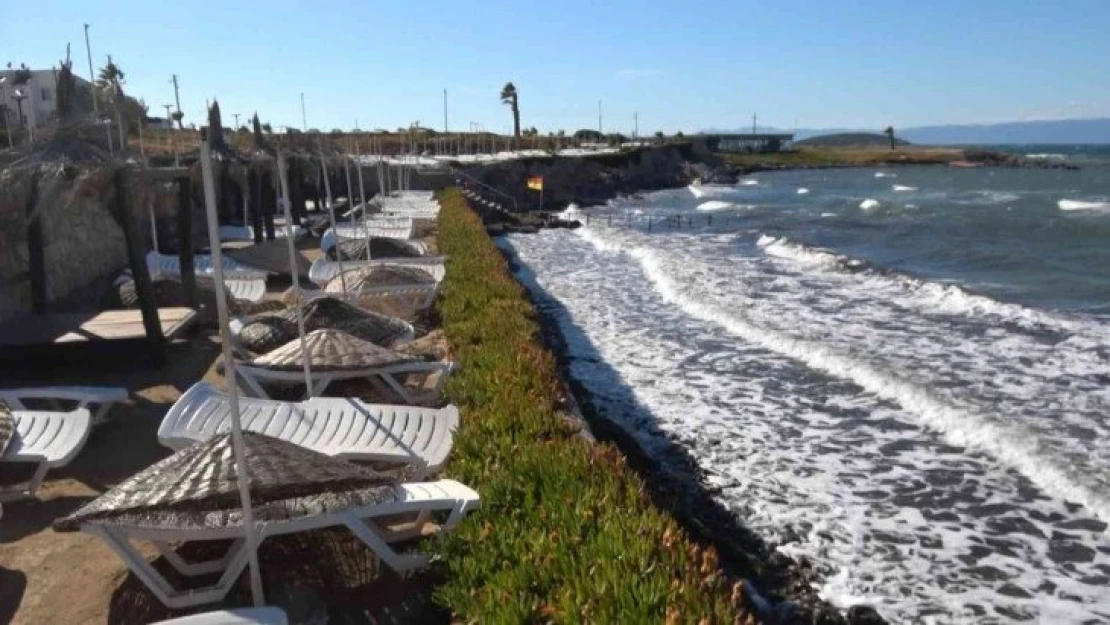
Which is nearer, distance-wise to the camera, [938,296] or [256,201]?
[938,296]

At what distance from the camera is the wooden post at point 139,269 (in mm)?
9570

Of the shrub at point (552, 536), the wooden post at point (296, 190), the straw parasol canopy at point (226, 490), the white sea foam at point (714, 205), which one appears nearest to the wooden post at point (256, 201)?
the wooden post at point (296, 190)

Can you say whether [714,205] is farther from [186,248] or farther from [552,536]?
[552,536]

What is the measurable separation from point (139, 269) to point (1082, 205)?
5125 centimetres

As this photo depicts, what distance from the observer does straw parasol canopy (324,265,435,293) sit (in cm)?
1261

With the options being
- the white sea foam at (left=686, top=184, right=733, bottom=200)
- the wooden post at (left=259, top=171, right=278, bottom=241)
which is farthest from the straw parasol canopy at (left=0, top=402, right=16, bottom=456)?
the white sea foam at (left=686, top=184, right=733, bottom=200)

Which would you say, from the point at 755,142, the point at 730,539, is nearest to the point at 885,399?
the point at 730,539

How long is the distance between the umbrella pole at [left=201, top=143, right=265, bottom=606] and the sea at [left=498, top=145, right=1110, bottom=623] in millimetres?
4171

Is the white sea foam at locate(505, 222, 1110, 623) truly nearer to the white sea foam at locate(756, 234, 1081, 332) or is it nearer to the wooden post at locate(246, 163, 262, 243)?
the white sea foam at locate(756, 234, 1081, 332)

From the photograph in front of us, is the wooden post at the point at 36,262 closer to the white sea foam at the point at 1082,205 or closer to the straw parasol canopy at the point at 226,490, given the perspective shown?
the straw parasol canopy at the point at 226,490

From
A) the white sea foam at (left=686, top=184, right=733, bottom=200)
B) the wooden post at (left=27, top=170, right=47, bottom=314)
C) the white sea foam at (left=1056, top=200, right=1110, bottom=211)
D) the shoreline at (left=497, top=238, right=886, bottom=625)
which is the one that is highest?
the wooden post at (left=27, top=170, right=47, bottom=314)

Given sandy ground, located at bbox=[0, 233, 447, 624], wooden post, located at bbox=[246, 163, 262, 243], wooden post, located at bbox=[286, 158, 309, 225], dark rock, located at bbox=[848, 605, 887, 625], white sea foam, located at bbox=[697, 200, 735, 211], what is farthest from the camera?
white sea foam, located at bbox=[697, 200, 735, 211]

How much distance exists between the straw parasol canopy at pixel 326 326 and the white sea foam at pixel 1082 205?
4651 cm

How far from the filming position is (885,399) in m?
11.4
